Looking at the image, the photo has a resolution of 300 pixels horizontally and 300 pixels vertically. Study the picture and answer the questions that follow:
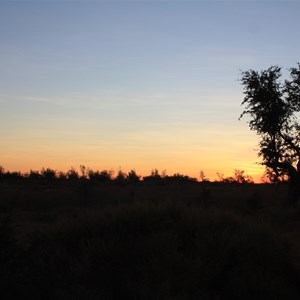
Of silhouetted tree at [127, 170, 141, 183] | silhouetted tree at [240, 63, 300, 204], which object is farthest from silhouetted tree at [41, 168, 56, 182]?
silhouetted tree at [240, 63, 300, 204]

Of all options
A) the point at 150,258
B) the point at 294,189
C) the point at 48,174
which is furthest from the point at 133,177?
the point at 150,258

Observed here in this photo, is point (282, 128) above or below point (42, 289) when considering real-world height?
above

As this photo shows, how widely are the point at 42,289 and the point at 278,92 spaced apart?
24.7 metres

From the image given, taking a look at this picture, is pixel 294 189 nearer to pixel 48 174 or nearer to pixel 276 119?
pixel 276 119

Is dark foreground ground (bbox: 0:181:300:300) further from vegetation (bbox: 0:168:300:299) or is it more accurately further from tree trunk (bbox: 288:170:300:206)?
tree trunk (bbox: 288:170:300:206)

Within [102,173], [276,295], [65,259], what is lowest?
[276,295]

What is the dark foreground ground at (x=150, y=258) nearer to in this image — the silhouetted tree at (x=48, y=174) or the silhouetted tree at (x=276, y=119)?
the silhouetted tree at (x=276, y=119)

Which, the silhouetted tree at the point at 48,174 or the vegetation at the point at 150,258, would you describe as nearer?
the vegetation at the point at 150,258

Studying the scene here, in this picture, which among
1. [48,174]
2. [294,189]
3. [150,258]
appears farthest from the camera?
[48,174]

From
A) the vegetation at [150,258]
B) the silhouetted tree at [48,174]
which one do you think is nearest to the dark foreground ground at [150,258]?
the vegetation at [150,258]

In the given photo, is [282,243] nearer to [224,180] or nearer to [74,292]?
[74,292]

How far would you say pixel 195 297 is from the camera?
337 inches

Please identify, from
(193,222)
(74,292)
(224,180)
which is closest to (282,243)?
(193,222)

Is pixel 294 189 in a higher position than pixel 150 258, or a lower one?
higher
